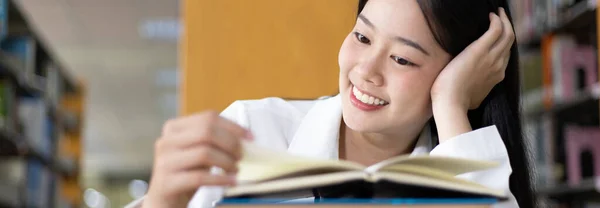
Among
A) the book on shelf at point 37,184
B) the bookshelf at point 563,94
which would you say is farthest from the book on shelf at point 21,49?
the bookshelf at point 563,94

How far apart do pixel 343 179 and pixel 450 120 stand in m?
0.52

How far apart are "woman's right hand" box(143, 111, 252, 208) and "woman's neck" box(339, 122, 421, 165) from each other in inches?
22.1

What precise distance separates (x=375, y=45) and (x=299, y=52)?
0.65 m

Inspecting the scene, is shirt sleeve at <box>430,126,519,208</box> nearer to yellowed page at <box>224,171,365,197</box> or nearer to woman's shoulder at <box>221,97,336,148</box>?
woman's shoulder at <box>221,97,336,148</box>

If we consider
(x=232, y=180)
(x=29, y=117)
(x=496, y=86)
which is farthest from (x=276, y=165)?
(x=29, y=117)

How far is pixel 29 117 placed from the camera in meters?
4.04

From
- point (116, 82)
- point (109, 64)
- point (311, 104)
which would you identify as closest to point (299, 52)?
point (311, 104)

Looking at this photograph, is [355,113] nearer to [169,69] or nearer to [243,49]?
[243,49]

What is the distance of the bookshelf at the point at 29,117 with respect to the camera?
142 inches

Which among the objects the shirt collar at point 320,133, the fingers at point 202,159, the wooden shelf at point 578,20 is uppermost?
the fingers at point 202,159

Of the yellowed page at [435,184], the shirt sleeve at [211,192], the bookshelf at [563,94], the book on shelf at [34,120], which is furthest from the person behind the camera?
the book on shelf at [34,120]

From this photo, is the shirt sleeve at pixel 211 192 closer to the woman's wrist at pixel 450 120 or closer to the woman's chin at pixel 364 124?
the woman's chin at pixel 364 124

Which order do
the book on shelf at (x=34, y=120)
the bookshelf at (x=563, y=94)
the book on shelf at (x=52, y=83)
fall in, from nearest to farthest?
the bookshelf at (x=563, y=94) → the book on shelf at (x=34, y=120) → the book on shelf at (x=52, y=83)

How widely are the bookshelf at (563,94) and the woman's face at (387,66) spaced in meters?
1.75
